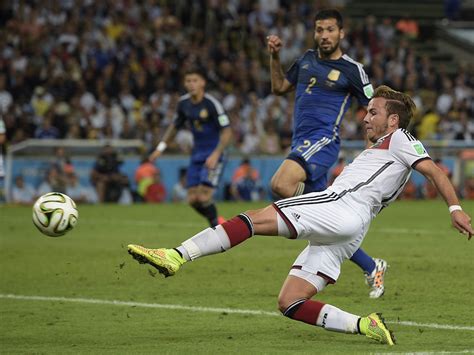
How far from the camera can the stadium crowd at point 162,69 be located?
2634cm

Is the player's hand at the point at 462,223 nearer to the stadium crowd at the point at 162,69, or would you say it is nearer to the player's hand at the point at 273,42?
the player's hand at the point at 273,42

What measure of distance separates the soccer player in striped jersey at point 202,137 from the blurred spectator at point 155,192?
362 inches

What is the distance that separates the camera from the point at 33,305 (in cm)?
973

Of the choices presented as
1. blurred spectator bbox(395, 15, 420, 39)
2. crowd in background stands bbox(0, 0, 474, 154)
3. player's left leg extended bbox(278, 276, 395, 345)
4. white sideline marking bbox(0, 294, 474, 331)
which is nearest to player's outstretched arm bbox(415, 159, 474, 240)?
player's left leg extended bbox(278, 276, 395, 345)

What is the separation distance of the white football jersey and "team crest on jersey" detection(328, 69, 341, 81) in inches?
132

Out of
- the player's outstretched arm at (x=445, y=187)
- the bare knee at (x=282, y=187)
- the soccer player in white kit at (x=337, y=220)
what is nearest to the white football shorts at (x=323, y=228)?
the soccer player in white kit at (x=337, y=220)

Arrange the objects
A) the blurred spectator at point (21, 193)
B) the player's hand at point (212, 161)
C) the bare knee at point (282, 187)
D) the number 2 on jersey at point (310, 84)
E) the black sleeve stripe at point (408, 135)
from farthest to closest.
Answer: the blurred spectator at point (21, 193) → the player's hand at point (212, 161) → the number 2 on jersey at point (310, 84) → the bare knee at point (282, 187) → the black sleeve stripe at point (408, 135)

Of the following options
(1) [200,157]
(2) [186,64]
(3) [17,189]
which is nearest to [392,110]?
(1) [200,157]

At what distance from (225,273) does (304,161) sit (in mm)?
2008

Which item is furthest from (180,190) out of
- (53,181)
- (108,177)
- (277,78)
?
(277,78)

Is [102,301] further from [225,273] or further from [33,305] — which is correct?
[225,273]

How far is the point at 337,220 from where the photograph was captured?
23.4ft

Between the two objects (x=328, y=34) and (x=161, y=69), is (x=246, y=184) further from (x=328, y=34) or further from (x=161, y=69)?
(x=328, y=34)

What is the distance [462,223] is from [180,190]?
61.8 feet
